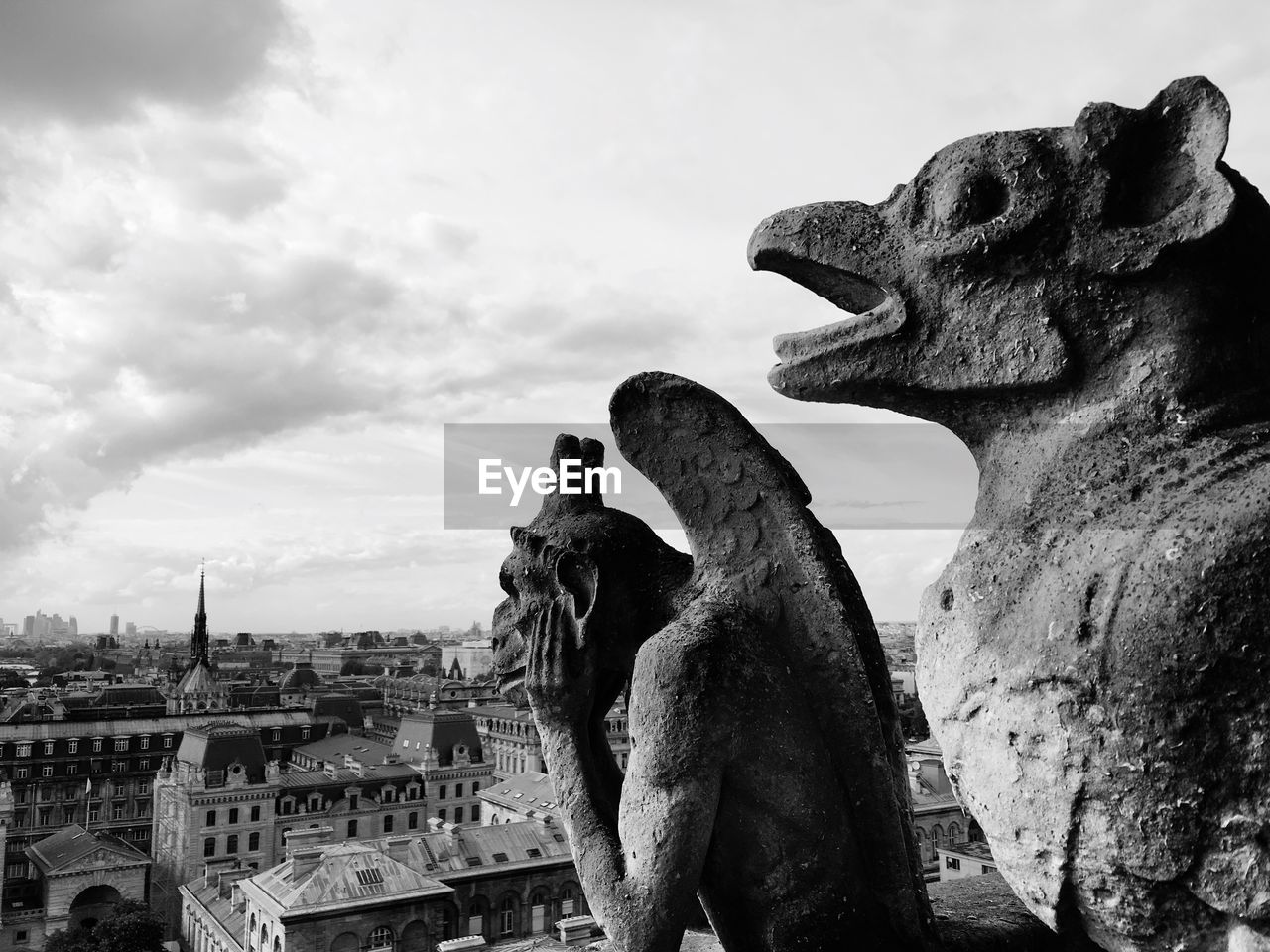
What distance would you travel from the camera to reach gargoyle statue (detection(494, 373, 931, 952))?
3148 millimetres

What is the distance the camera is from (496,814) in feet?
168

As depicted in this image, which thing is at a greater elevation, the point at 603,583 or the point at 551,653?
the point at 603,583

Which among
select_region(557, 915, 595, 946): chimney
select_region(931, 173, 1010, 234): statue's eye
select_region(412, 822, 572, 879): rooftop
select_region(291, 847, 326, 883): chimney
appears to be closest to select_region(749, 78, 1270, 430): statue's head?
select_region(931, 173, 1010, 234): statue's eye

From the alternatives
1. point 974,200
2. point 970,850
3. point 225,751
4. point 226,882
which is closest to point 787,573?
point 974,200

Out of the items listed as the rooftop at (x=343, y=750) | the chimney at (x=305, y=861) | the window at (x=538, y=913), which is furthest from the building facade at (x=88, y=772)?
the window at (x=538, y=913)

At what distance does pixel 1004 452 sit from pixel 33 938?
6192 centimetres

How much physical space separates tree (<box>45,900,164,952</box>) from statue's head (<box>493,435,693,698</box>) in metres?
46.6

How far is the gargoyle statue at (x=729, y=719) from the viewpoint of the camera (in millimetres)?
3148

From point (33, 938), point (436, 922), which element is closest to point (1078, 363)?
point (436, 922)

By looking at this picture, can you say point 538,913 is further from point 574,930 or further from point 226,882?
point 226,882

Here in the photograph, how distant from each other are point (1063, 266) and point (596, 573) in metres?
1.82

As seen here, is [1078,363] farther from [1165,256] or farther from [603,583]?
[603,583]

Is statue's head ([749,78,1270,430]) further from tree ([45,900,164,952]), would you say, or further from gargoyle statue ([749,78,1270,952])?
tree ([45,900,164,952])

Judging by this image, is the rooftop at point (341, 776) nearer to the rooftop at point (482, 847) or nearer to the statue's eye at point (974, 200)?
the rooftop at point (482, 847)
